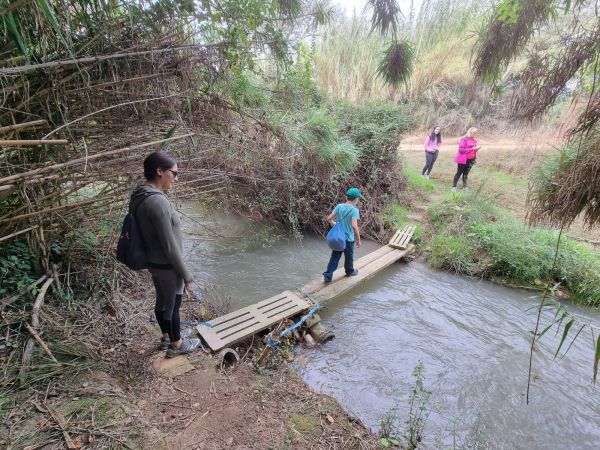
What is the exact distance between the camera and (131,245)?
211 centimetres

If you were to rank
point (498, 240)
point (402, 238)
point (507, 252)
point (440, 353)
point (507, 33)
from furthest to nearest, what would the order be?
point (402, 238), point (498, 240), point (507, 252), point (440, 353), point (507, 33)

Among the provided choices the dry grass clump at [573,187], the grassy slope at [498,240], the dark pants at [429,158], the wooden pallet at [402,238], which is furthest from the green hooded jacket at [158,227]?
the dark pants at [429,158]

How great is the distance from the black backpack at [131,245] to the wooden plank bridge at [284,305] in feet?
3.92

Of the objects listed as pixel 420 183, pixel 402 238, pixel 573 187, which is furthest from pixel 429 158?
pixel 573 187

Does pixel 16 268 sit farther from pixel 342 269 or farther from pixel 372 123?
pixel 372 123

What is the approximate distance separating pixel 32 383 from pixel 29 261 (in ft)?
3.85

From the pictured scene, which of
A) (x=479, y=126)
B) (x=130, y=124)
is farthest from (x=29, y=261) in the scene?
(x=479, y=126)

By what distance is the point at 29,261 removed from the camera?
2625 millimetres

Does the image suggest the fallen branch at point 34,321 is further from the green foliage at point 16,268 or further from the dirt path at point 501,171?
the dirt path at point 501,171


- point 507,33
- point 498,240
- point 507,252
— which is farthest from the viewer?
point 498,240

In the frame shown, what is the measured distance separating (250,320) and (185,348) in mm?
857

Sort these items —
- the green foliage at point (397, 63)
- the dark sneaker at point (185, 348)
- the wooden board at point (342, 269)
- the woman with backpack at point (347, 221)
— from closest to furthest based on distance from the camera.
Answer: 1. the dark sneaker at point (185, 348)
2. the green foliage at point (397, 63)
3. the woman with backpack at point (347, 221)
4. the wooden board at point (342, 269)

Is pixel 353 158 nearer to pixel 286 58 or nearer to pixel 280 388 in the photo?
pixel 286 58

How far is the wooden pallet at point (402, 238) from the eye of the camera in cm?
608
